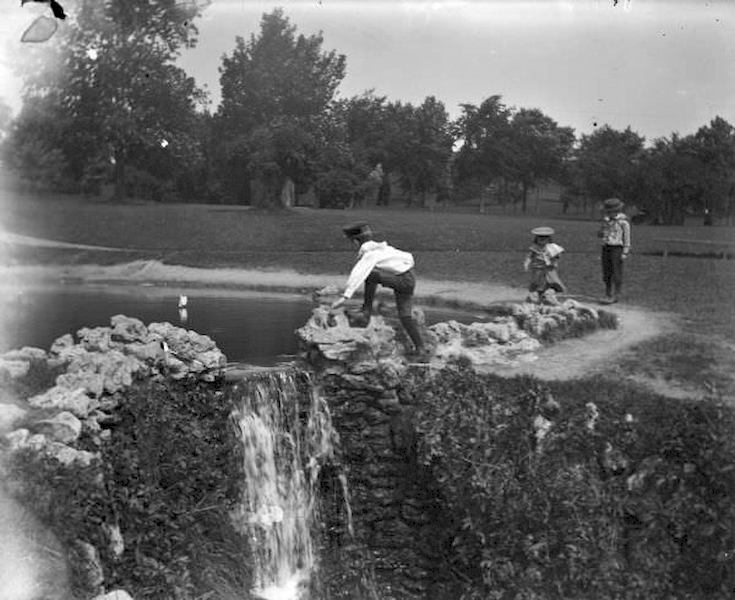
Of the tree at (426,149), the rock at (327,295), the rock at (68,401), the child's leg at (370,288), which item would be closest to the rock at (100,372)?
the rock at (68,401)

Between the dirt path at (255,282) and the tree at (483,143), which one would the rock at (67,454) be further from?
the tree at (483,143)

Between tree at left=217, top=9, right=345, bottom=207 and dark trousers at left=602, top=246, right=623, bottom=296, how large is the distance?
184 inches

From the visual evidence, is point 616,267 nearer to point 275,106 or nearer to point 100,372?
point 275,106

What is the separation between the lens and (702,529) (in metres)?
6.62

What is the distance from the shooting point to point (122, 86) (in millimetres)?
9953

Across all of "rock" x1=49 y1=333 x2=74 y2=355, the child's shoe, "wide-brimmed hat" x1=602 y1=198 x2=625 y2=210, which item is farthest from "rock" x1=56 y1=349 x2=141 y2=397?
"wide-brimmed hat" x1=602 y1=198 x2=625 y2=210

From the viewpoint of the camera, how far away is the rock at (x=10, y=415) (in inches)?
228

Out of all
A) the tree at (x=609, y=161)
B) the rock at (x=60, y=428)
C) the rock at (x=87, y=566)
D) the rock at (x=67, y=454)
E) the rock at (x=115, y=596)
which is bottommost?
the rock at (x=115, y=596)

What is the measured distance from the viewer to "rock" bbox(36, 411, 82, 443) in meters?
5.89

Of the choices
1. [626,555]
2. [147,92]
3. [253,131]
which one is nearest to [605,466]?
[626,555]

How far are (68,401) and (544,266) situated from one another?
292 inches

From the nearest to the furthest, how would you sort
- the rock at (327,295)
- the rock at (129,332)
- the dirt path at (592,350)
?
the rock at (129,332), the dirt path at (592,350), the rock at (327,295)

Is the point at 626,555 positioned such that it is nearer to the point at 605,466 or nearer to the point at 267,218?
the point at 605,466

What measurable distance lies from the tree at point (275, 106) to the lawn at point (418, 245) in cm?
102
